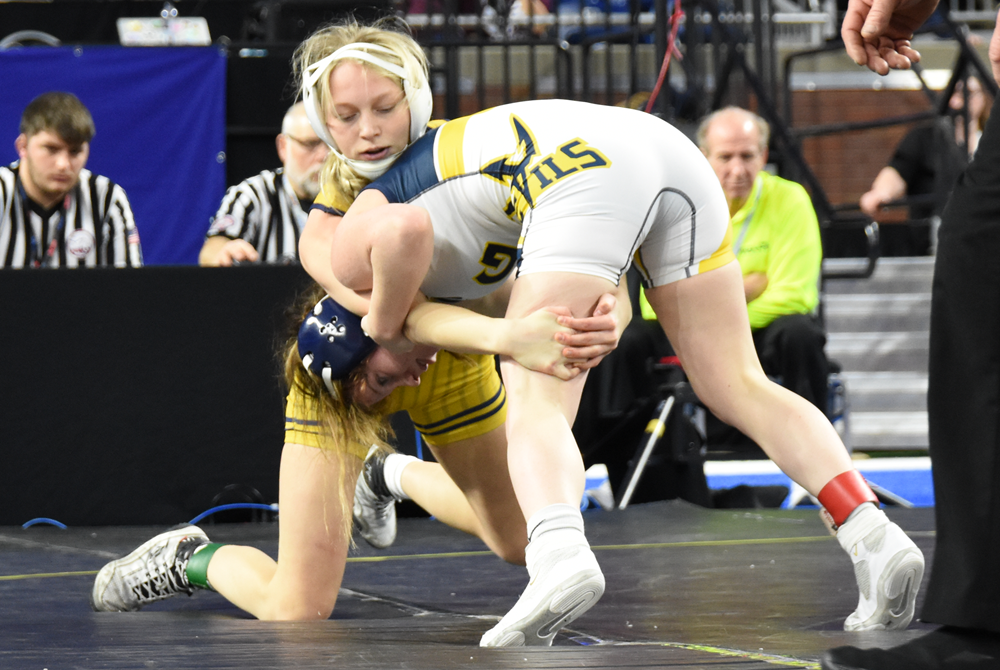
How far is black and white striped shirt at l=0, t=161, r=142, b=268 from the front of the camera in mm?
4801

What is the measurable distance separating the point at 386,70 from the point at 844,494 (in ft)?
3.78

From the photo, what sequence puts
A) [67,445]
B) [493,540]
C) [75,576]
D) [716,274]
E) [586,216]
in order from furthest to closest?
1. [67,445]
2. [75,576]
3. [493,540]
4. [716,274]
5. [586,216]

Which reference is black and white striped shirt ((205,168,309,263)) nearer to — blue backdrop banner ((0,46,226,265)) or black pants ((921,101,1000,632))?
blue backdrop banner ((0,46,226,265))

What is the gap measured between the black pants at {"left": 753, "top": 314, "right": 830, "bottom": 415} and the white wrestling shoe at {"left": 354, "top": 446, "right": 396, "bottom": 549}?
1801mm

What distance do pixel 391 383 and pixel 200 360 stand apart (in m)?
1.90

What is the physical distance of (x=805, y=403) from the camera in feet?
7.36

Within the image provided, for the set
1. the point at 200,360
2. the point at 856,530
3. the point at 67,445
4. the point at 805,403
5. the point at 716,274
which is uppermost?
the point at 716,274

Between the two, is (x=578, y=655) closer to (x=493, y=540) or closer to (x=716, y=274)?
Answer: (x=716, y=274)

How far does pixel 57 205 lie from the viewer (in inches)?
191

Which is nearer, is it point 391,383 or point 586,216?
point 586,216

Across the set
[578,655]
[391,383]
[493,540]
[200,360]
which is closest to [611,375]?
[200,360]

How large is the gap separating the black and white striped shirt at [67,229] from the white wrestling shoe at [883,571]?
3.51m

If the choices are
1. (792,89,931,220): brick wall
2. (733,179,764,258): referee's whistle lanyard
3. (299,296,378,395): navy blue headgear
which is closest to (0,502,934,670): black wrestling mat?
(299,296,378,395): navy blue headgear

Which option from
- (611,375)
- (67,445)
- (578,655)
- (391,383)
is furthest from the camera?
(611,375)
